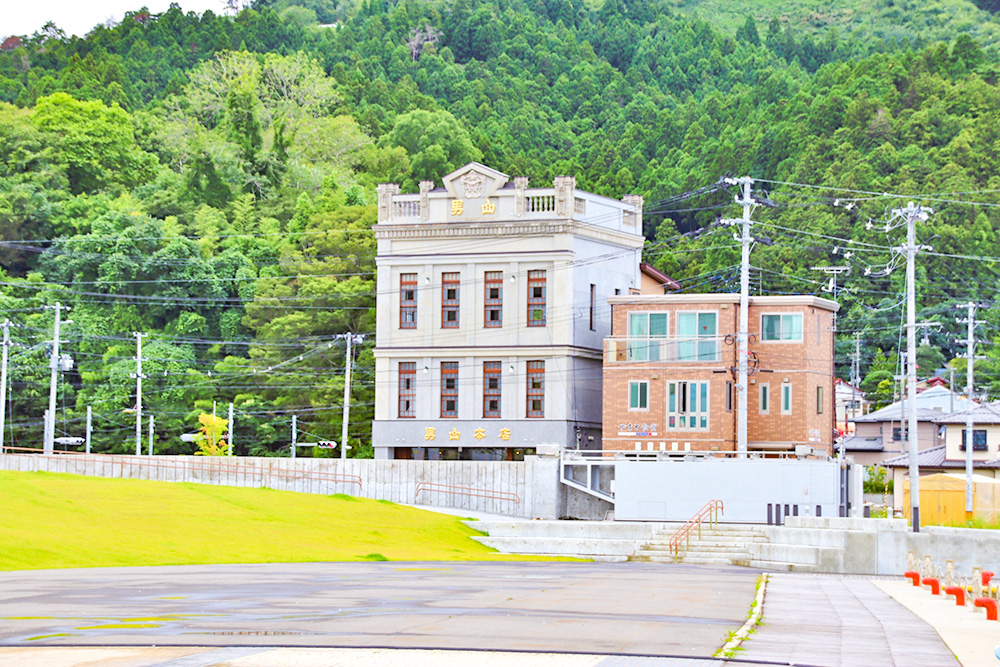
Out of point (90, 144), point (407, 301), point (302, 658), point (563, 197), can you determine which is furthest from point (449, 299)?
point (90, 144)

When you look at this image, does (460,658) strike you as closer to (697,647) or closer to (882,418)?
(697,647)

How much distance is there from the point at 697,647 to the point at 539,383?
40666mm

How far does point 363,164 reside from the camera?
12131 cm

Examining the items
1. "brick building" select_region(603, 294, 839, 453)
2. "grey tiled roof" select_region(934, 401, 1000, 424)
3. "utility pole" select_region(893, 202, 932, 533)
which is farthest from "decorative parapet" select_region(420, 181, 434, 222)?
"grey tiled roof" select_region(934, 401, 1000, 424)

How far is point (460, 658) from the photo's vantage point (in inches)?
627

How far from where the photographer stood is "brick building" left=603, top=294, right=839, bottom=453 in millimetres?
55000

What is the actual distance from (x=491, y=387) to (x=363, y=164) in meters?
66.3

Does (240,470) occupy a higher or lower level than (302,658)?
higher

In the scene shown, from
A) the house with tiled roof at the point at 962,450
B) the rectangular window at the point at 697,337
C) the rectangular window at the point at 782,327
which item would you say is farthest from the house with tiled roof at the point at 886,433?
the rectangular window at the point at 697,337

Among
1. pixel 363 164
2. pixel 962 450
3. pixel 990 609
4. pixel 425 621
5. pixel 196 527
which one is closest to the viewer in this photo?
pixel 425 621

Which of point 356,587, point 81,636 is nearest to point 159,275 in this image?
point 356,587

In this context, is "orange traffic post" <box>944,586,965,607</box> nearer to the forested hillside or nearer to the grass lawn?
the grass lawn

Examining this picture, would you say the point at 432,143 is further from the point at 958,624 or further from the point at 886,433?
the point at 958,624

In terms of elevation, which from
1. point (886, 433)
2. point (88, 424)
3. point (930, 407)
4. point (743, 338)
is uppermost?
point (743, 338)
